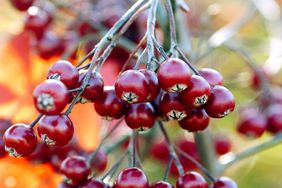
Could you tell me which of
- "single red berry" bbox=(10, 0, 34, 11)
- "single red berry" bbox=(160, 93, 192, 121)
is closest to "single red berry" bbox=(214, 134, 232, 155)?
"single red berry" bbox=(10, 0, 34, 11)

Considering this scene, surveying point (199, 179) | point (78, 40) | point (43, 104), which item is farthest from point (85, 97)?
point (78, 40)

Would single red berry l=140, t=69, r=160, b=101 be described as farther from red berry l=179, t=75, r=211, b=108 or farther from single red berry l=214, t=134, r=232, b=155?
single red berry l=214, t=134, r=232, b=155

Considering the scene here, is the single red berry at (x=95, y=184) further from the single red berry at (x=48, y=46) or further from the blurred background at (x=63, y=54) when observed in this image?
the single red berry at (x=48, y=46)

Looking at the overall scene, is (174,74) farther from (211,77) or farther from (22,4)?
(22,4)

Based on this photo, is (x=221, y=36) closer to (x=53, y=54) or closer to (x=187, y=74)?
(x=53, y=54)

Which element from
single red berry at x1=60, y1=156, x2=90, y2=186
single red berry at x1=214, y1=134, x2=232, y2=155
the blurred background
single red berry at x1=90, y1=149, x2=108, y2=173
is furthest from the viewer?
single red berry at x1=214, y1=134, x2=232, y2=155

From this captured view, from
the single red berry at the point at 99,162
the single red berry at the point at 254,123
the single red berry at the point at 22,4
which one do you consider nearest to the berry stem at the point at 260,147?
the single red berry at the point at 254,123
